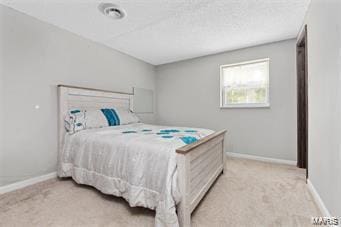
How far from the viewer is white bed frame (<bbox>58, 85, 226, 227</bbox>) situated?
4.12ft

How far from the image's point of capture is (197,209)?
5.05 feet

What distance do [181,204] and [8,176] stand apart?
213 centimetres

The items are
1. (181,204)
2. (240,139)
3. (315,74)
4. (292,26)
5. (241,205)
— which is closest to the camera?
(181,204)

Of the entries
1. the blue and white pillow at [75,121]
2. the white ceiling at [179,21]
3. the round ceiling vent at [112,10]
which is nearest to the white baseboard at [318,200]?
the white ceiling at [179,21]

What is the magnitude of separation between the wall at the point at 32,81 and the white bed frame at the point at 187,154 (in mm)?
172

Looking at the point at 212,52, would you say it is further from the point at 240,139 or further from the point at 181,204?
the point at 181,204

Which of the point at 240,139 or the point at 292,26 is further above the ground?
the point at 292,26

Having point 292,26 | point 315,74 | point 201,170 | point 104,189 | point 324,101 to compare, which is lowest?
point 104,189

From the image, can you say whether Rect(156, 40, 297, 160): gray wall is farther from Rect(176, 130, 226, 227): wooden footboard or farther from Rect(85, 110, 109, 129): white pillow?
Rect(85, 110, 109, 129): white pillow

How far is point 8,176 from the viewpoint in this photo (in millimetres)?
1897

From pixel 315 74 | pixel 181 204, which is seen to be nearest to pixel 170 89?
pixel 315 74

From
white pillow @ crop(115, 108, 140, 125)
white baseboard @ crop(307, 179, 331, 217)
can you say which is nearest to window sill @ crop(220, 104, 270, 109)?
white baseboard @ crop(307, 179, 331, 217)

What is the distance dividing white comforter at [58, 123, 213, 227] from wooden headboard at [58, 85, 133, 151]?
520 mm

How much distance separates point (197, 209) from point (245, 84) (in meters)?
2.62
